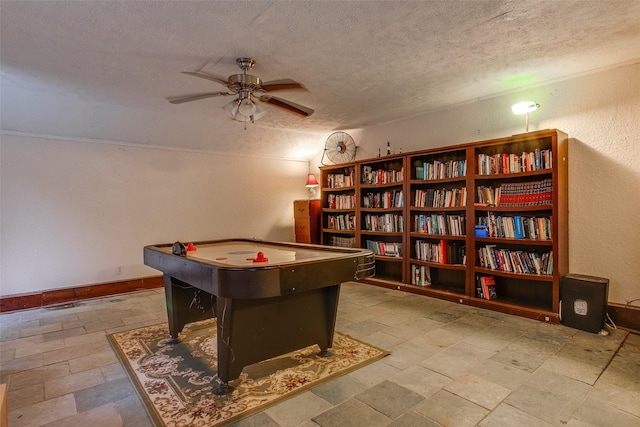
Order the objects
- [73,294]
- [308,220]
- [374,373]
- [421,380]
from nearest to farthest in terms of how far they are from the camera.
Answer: [421,380] → [374,373] → [73,294] → [308,220]

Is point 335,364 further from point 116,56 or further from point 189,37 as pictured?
point 116,56

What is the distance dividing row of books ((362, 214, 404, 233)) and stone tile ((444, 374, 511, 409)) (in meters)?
2.59

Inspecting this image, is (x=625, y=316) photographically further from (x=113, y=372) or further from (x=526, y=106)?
(x=113, y=372)

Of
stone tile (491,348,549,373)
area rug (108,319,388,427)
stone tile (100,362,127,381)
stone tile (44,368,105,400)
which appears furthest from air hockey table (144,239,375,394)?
stone tile (491,348,549,373)

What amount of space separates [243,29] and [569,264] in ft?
12.3

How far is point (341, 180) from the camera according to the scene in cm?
556

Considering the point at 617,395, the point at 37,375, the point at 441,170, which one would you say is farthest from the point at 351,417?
the point at 441,170

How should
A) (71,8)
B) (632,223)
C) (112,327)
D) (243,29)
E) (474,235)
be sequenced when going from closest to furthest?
(71,8)
(243,29)
(632,223)
(112,327)
(474,235)

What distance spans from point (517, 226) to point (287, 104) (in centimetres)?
267

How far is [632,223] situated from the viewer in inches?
121

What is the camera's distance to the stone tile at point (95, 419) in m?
1.80

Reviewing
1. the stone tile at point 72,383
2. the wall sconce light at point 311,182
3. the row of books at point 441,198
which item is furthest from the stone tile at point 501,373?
the wall sconce light at point 311,182

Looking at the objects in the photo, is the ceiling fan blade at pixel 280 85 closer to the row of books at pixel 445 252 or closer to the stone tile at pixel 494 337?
the stone tile at pixel 494 337

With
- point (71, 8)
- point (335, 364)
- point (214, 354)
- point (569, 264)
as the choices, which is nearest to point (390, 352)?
point (335, 364)
